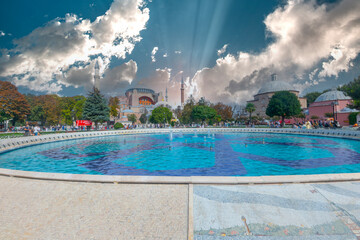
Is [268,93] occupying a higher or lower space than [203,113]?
higher

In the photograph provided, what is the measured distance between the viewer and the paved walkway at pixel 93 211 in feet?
11.2

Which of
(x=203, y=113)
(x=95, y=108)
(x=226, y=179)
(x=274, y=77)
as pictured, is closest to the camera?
(x=226, y=179)

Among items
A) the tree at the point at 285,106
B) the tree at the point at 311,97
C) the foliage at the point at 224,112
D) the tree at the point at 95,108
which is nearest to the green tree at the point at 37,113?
the tree at the point at 95,108

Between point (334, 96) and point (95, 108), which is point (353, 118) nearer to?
point (334, 96)

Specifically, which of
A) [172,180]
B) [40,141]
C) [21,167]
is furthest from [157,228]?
[40,141]

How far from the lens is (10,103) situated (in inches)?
1535

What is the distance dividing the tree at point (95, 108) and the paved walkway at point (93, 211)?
124 feet

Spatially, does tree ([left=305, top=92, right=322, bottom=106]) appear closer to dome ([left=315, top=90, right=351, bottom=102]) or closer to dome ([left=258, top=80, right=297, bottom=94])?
dome ([left=258, top=80, right=297, bottom=94])

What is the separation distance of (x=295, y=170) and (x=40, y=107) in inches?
2236

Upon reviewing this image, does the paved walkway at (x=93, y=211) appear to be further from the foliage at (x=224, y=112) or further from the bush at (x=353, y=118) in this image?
the foliage at (x=224, y=112)

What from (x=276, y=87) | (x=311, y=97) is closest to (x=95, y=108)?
(x=276, y=87)

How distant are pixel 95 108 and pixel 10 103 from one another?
15.5 metres

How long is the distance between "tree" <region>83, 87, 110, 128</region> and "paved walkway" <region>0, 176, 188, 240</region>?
1490 inches

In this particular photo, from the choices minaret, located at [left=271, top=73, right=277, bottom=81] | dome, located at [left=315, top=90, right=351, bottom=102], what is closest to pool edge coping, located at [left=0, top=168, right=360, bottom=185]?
dome, located at [left=315, top=90, right=351, bottom=102]
